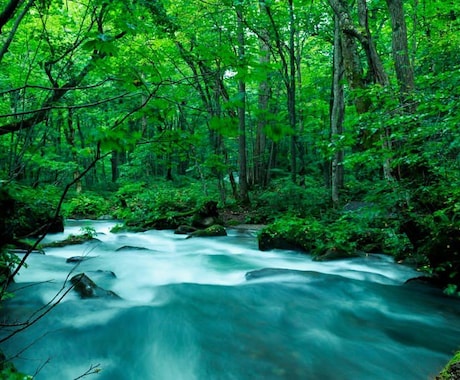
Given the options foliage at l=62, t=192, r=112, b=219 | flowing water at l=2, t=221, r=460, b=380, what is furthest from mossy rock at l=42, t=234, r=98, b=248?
foliage at l=62, t=192, r=112, b=219

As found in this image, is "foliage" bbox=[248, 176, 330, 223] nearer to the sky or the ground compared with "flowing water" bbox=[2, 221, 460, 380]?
nearer to the sky

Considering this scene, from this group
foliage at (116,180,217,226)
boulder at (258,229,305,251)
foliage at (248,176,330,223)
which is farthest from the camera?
foliage at (116,180,217,226)

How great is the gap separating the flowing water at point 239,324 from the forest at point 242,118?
2.91 ft

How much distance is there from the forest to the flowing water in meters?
0.89

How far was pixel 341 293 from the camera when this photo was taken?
6441mm

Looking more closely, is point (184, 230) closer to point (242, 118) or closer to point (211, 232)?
point (211, 232)

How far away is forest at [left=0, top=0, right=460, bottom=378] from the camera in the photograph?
2611 millimetres

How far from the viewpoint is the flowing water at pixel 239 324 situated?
13.3 ft

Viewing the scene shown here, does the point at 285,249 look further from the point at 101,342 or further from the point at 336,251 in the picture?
the point at 101,342

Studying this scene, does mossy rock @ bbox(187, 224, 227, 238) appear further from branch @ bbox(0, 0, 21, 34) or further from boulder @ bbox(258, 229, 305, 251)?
branch @ bbox(0, 0, 21, 34)

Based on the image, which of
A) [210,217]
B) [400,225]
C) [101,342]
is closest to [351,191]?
[210,217]

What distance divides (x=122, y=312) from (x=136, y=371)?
56.9 inches

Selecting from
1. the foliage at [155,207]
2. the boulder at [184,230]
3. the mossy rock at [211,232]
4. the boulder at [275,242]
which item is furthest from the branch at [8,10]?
the foliage at [155,207]

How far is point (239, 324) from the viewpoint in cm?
513
